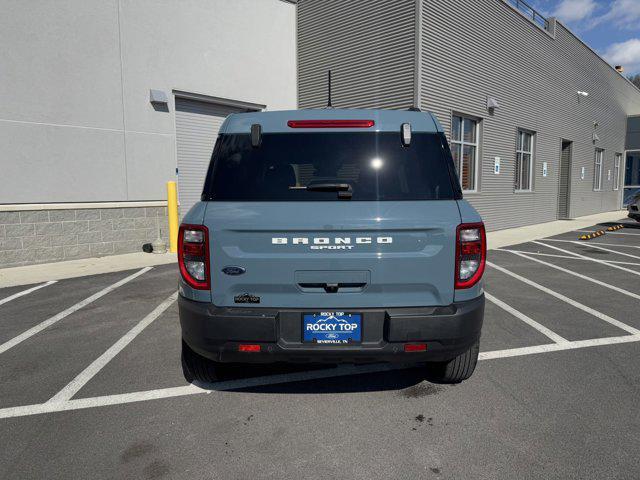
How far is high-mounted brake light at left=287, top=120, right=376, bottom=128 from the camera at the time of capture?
116 inches

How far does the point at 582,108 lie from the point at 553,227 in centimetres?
784

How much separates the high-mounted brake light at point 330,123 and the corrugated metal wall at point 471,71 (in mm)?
8915

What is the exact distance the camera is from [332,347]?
8.68 feet

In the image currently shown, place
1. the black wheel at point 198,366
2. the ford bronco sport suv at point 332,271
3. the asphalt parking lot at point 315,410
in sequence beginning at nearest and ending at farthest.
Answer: the asphalt parking lot at point 315,410
the ford bronco sport suv at point 332,271
the black wheel at point 198,366

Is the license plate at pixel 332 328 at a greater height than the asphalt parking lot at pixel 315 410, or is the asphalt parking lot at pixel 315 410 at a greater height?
the license plate at pixel 332 328

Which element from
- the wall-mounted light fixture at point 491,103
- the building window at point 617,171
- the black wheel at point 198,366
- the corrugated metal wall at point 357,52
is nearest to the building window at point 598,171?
the building window at point 617,171

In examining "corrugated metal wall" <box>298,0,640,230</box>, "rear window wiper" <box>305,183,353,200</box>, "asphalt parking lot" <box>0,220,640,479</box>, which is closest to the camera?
"asphalt parking lot" <box>0,220,640,479</box>

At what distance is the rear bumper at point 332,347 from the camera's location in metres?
2.63

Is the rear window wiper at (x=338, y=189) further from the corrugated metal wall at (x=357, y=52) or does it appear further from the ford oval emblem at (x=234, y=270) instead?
the corrugated metal wall at (x=357, y=52)

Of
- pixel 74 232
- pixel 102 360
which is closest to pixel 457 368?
pixel 102 360

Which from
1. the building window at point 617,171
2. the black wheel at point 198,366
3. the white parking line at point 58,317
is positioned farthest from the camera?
the building window at point 617,171

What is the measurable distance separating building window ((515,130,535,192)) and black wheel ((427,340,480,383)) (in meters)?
14.0

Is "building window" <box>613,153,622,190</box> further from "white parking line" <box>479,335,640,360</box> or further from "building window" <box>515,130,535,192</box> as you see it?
"white parking line" <box>479,335,640,360</box>

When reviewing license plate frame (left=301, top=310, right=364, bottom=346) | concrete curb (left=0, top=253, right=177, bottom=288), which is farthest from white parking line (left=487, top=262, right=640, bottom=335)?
concrete curb (left=0, top=253, right=177, bottom=288)
